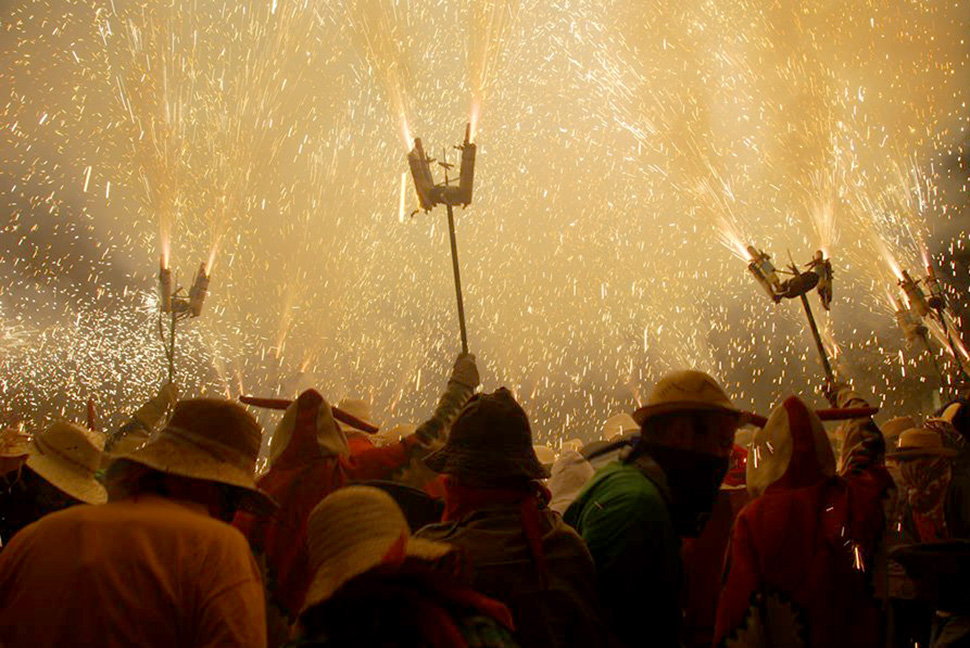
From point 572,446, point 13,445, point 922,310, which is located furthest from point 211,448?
point 922,310

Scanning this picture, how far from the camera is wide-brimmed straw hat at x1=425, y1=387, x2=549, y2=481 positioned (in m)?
2.42

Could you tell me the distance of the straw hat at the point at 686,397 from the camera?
10.6ft

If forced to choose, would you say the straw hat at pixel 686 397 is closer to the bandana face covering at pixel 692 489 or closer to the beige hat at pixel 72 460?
the bandana face covering at pixel 692 489

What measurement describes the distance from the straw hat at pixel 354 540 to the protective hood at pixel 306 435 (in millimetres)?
2126

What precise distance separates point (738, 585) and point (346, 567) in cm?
237

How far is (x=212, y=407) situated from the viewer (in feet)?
8.46

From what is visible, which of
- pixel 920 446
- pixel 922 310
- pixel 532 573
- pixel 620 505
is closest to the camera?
pixel 532 573

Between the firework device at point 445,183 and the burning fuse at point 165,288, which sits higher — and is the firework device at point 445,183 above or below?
above

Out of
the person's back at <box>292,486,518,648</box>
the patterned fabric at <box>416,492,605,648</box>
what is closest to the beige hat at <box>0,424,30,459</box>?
the patterned fabric at <box>416,492,605,648</box>

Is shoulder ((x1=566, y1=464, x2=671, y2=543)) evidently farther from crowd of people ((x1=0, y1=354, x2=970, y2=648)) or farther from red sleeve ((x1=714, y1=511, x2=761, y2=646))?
red sleeve ((x1=714, y1=511, x2=761, y2=646))

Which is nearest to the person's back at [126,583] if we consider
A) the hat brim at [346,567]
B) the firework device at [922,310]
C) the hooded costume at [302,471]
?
the hat brim at [346,567]

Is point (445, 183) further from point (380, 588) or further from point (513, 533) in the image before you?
point (380, 588)

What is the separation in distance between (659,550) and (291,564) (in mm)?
1665

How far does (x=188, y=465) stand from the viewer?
2357 mm
